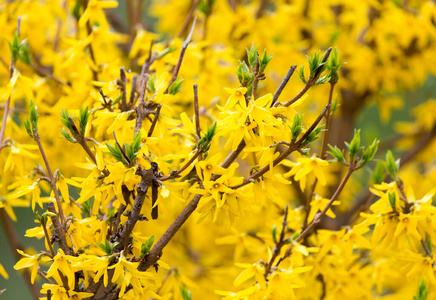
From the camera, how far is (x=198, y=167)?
1.19 meters

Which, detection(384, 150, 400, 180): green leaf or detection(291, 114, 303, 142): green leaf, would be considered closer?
detection(291, 114, 303, 142): green leaf

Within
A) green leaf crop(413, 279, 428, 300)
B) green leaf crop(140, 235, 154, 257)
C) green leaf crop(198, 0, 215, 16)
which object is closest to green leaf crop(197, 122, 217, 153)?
green leaf crop(140, 235, 154, 257)

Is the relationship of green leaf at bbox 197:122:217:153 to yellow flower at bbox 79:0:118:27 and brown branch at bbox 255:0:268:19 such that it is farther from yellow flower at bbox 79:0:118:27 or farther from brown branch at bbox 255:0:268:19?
brown branch at bbox 255:0:268:19

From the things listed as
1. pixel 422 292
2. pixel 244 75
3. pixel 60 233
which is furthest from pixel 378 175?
pixel 60 233

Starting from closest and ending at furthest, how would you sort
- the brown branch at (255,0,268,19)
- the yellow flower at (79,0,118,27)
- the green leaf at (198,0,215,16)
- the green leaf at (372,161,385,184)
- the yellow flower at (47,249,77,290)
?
the yellow flower at (47,249,77,290)
the green leaf at (372,161,385,184)
the yellow flower at (79,0,118,27)
the green leaf at (198,0,215,16)
the brown branch at (255,0,268,19)

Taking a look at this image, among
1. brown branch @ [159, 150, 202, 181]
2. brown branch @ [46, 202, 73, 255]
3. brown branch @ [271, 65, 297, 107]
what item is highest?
brown branch @ [271, 65, 297, 107]

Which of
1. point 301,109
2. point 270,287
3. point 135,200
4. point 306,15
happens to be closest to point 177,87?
point 135,200

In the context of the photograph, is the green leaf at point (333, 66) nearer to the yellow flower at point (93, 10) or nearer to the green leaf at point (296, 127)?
the green leaf at point (296, 127)

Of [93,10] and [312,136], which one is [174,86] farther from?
[93,10]

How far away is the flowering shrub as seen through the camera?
1.17 metres

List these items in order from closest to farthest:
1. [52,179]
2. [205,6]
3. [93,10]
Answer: [52,179] → [93,10] → [205,6]

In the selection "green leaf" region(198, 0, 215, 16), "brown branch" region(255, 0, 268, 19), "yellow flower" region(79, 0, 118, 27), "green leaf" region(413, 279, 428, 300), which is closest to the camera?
"green leaf" region(413, 279, 428, 300)

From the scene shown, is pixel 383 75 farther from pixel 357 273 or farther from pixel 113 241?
pixel 113 241

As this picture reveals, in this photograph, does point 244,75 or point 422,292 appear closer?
point 244,75
